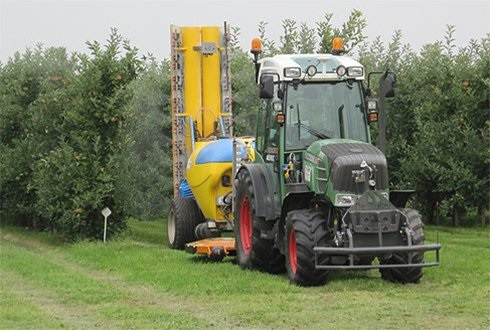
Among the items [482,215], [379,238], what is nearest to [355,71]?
[379,238]

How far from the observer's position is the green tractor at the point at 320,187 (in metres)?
12.9

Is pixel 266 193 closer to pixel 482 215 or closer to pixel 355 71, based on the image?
pixel 355 71

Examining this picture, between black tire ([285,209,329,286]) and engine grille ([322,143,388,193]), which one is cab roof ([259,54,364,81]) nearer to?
engine grille ([322,143,388,193])

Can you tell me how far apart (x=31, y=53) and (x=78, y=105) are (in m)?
6.18

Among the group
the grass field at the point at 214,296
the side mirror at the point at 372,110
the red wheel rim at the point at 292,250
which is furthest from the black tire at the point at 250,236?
the side mirror at the point at 372,110

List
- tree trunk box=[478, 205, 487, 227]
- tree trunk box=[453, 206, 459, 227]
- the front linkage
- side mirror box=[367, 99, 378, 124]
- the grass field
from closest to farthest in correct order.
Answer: the grass field
the front linkage
side mirror box=[367, 99, 378, 124]
tree trunk box=[478, 205, 487, 227]
tree trunk box=[453, 206, 459, 227]

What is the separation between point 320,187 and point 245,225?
2.46 metres

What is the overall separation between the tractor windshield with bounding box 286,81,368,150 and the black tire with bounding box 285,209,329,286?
1.27 metres

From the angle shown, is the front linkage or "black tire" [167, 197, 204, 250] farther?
"black tire" [167, 197, 204, 250]

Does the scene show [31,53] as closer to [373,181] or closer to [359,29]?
[359,29]

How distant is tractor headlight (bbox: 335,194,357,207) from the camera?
1302 cm

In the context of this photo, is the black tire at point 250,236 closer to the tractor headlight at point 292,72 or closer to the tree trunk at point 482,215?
the tractor headlight at point 292,72

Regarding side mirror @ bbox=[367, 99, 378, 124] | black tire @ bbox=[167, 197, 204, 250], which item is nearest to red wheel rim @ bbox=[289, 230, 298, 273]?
side mirror @ bbox=[367, 99, 378, 124]

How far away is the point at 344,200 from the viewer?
13031mm
